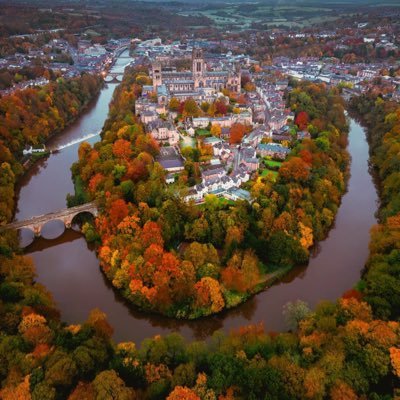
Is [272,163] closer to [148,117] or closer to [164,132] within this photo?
[164,132]

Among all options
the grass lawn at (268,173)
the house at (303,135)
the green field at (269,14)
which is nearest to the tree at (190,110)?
the house at (303,135)

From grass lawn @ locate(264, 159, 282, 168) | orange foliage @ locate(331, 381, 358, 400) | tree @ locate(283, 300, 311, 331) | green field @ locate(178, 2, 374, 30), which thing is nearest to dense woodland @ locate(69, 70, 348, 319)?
grass lawn @ locate(264, 159, 282, 168)

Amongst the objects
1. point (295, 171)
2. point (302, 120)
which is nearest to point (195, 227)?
point (295, 171)

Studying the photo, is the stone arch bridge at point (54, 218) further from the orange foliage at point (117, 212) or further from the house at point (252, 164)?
the house at point (252, 164)

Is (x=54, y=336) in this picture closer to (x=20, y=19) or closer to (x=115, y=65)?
(x=115, y=65)

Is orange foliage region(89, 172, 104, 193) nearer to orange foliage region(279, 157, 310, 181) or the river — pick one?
the river

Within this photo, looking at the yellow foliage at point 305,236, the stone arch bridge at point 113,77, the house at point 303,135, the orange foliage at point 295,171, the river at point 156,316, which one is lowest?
the stone arch bridge at point 113,77

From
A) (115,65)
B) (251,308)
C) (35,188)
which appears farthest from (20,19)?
(251,308)
